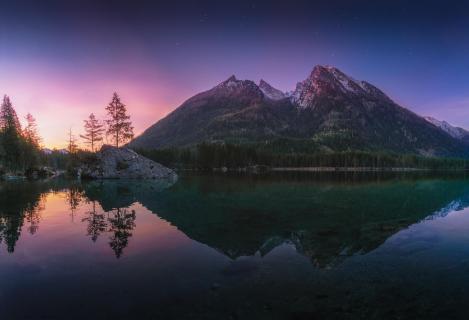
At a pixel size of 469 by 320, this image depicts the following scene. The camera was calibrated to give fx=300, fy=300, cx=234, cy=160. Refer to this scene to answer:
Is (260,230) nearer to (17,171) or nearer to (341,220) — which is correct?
(341,220)

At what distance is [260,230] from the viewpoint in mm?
22922

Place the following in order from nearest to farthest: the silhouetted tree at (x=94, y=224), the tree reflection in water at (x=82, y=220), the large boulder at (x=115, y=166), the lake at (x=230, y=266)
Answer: the lake at (x=230, y=266), the tree reflection in water at (x=82, y=220), the silhouetted tree at (x=94, y=224), the large boulder at (x=115, y=166)

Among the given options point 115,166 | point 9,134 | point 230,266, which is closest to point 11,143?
point 9,134

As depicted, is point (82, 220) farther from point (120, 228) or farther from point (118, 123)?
point (118, 123)

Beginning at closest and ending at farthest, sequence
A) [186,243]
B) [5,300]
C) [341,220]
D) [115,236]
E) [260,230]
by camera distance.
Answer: [5,300] → [186,243] → [115,236] → [260,230] → [341,220]

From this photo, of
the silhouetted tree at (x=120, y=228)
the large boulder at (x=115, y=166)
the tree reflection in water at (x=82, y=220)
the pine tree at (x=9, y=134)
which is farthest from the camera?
the pine tree at (x=9, y=134)

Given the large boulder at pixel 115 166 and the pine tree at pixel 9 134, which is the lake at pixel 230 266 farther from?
the pine tree at pixel 9 134

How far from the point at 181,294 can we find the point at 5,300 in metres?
6.38

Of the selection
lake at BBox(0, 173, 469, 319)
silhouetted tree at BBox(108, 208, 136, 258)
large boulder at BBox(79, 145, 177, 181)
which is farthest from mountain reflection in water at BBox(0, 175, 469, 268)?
large boulder at BBox(79, 145, 177, 181)

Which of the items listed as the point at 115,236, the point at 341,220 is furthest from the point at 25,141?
the point at 341,220

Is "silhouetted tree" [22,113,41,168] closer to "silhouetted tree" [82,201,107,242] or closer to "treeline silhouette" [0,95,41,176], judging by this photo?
"treeline silhouette" [0,95,41,176]

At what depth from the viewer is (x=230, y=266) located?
15.1 m

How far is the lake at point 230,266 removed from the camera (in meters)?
10.6

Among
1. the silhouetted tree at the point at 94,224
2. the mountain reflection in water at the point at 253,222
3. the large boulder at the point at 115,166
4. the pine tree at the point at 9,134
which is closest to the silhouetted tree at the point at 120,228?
the mountain reflection in water at the point at 253,222
